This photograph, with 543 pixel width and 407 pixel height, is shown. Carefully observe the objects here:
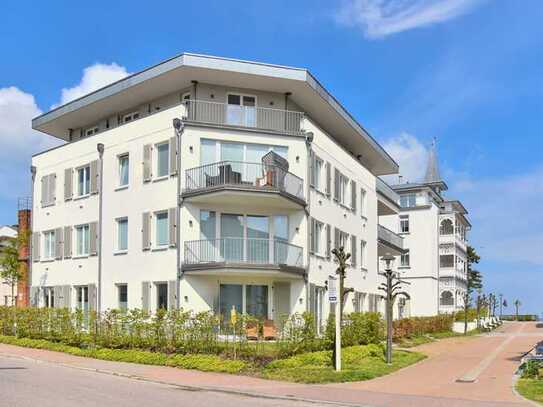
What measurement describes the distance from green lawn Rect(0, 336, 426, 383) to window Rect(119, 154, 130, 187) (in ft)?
31.9

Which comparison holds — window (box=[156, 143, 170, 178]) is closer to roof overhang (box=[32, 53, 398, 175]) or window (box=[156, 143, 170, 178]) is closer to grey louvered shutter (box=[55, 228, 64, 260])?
roof overhang (box=[32, 53, 398, 175])

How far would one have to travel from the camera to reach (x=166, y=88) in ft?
103

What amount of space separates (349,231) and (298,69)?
10.5 metres

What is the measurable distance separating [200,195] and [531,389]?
50.3ft

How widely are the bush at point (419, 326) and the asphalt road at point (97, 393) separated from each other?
743 inches

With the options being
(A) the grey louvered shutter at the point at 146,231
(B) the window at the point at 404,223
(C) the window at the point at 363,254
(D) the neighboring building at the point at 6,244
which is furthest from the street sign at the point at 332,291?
(B) the window at the point at 404,223

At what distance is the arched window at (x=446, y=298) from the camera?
7495 cm

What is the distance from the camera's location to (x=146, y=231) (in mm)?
29844

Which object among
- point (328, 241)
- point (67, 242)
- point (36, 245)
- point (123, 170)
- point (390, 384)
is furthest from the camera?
point (36, 245)

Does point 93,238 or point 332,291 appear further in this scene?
point 93,238

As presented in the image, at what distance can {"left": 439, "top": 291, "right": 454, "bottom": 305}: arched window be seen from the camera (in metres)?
74.9

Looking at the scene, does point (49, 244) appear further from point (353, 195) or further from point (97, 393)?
point (97, 393)

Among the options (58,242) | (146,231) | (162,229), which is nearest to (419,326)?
(162,229)

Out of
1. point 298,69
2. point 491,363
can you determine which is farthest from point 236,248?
point 491,363
